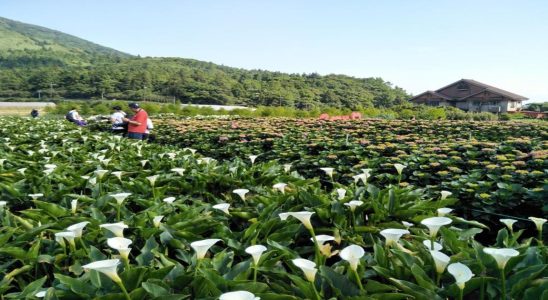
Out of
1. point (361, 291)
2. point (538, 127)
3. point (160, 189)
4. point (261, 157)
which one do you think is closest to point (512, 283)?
point (361, 291)

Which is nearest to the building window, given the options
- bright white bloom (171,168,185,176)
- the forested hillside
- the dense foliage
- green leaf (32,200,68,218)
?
the forested hillside

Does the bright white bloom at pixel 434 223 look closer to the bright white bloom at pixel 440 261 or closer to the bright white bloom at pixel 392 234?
the bright white bloom at pixel 392 234

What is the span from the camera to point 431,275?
1520mm

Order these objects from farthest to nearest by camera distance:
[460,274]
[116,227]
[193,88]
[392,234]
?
[193,88], [116,227], [392,234], [460,274]

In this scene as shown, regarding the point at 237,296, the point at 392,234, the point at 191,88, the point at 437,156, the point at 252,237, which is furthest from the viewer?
the point at 191,88

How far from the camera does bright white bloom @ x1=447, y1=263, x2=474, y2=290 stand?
1.23 metres

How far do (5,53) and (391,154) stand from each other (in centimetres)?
16507

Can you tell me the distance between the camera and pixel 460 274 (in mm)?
1256

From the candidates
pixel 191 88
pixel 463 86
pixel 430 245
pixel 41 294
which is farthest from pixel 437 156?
pixel 191 88

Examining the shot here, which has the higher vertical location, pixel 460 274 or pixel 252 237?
pixel 460 274

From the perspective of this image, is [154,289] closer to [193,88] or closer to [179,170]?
[179,170]

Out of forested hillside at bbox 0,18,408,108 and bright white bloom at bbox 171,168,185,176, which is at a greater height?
forested hillside at bbox 0,18,408,108

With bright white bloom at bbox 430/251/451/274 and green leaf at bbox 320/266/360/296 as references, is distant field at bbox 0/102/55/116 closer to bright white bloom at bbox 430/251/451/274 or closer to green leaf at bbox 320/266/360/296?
green leaf at bbox 320/266/360/296

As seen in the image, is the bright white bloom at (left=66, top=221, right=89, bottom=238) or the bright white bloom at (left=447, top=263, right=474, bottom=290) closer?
the bright white bloom at (left=447, top=263, right=474, bottom=290)
